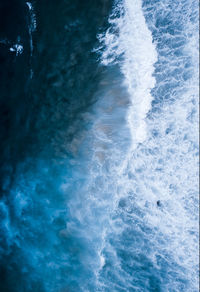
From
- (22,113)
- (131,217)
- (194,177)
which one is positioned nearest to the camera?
(194,177)

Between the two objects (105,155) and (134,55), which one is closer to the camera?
(105,155)

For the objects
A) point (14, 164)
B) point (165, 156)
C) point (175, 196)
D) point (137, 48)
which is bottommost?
point (175, 196)

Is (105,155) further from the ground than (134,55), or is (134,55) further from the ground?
→ (134,55)

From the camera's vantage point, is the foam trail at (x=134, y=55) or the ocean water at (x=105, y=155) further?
the foam trail at (x=134, y=55)

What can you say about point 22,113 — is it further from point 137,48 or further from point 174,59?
point 174,59

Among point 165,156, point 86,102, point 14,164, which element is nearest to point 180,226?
point 165,156
